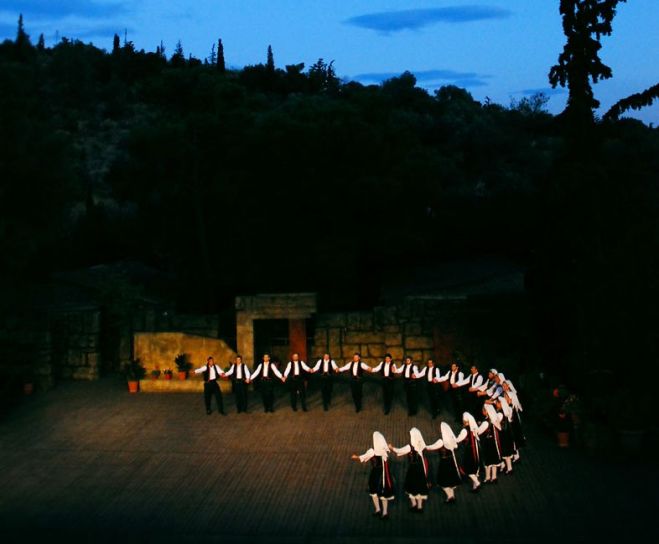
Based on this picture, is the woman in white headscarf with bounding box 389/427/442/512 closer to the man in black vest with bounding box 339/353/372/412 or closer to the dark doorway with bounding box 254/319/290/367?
the man in black vest with bounding box 339/353/372/412

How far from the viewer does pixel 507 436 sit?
16.4 m

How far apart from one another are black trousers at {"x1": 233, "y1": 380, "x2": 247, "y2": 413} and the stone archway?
264 centimetres

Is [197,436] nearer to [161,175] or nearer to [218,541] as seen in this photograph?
[218,541]

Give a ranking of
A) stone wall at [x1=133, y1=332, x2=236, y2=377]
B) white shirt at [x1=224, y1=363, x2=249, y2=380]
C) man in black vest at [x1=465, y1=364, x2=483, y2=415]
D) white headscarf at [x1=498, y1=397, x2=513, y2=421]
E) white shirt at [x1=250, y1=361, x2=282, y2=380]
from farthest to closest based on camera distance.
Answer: stone wall at [x1=133, y1=332, x2=236, y2=377]
white shirt at [x1=250, y1=361, x2=282, y2=380]
white shirt at [x1=224, y1=363, x2=249, y2=380]
man in black vest at [x1=465, y1=364, x2=483, y2=415]
white headscarf at [x1=498, y1=397, x2=513, y2=421]

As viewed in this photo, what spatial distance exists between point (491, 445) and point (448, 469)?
1.47 metres

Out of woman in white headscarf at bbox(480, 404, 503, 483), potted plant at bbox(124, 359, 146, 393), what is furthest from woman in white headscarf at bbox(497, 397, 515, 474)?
potted plant at bbox(124, 359, 146, 393)

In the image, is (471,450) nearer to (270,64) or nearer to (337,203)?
(337,203)

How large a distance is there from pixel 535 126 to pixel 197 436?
44077 millimetres

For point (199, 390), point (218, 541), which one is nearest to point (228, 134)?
point (199, 390)

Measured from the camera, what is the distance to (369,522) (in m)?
14.2

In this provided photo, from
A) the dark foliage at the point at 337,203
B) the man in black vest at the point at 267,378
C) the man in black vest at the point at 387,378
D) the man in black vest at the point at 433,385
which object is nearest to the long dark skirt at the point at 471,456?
the dark foliage at the point at 337,203

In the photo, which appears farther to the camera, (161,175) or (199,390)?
(161,175)

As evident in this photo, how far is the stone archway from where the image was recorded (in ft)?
→ 78.2

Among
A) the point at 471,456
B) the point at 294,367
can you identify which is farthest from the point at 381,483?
the point at 294,367
